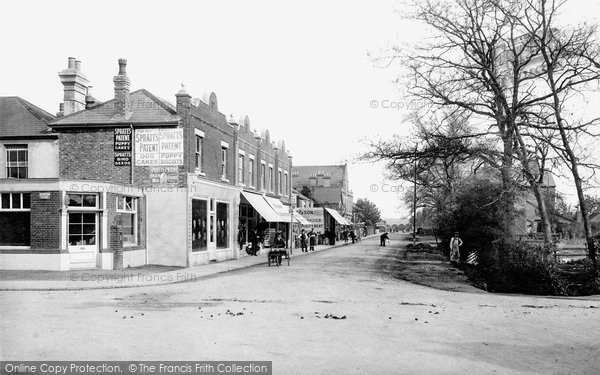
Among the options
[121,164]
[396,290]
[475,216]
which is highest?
[121,164]

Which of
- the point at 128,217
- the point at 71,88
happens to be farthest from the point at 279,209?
the point at 71,88

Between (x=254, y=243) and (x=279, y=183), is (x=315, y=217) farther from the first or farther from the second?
(x=254, y=243)

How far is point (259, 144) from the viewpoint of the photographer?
118 ft

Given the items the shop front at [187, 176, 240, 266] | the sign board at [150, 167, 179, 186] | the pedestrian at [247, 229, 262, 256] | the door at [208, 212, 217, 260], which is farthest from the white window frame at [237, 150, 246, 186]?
the sign board at [150, 167, 179, 186]

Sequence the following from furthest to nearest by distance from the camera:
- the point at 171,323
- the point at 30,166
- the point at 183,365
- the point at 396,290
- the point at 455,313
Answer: the point at 30,166 < the point at 396,290 < the point at 455,313 < the point at 171,323 < the point at 183,365

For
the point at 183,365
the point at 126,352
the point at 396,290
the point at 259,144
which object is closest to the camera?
the point at 183,365

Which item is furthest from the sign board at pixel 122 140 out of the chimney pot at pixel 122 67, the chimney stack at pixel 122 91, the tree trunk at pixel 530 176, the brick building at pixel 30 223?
the tree trunk at pixel 530 176

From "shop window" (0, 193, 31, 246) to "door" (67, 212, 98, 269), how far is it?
1.50 m

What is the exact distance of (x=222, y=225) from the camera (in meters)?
29.2

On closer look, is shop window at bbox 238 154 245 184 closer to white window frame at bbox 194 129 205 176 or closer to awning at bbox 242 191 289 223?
awning at bbox 242 191 289 223

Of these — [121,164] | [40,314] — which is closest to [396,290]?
[40,314]

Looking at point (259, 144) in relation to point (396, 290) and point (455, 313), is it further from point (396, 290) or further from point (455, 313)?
point (455, 313)

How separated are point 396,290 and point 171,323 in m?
8.17

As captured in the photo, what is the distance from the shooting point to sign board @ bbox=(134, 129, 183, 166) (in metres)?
23.8
